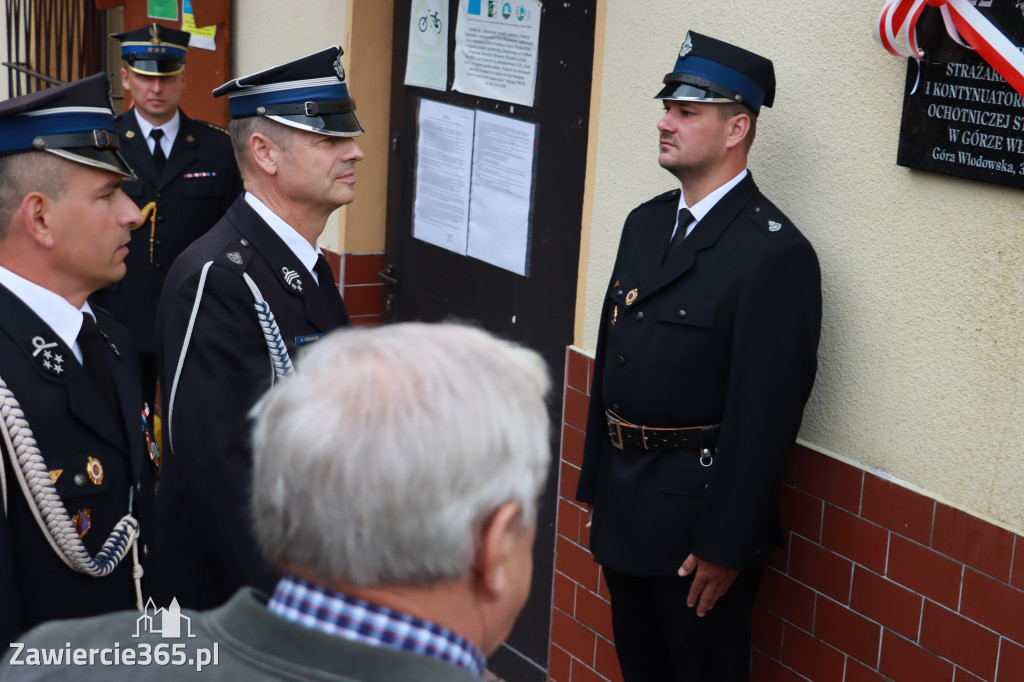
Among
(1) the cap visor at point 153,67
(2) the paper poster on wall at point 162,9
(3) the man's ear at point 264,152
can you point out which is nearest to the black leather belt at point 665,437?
(3) the man's ear at point 264,152

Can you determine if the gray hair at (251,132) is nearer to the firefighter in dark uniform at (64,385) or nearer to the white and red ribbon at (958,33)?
the firefighter in dark uniform at (64,385)

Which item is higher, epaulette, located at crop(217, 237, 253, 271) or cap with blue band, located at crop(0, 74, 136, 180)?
cap with blue band, located at crop(0, 74, 136, 180)

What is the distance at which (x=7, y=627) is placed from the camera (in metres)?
2.02

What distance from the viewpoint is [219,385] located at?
8.09ft

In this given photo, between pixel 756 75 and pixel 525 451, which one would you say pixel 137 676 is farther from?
pixel 756 75

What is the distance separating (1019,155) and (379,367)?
1.63 meters

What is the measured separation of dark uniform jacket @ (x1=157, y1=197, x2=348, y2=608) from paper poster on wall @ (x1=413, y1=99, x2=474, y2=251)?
151cm

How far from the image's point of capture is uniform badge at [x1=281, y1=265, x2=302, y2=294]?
270 centimetres

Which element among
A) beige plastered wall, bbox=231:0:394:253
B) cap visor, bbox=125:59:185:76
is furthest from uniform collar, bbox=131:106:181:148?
beige plastered wall, bbox=231:0:394:253

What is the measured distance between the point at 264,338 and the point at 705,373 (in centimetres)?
104

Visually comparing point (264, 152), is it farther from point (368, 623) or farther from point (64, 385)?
point (368, 623)

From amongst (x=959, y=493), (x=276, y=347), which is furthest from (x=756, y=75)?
(x=276, y=347)

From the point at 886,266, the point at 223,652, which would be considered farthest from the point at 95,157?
the point at 886,266

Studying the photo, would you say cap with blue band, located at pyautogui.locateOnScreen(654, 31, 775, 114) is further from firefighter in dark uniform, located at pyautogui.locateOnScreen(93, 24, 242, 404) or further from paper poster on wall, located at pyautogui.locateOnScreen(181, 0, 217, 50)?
paper poster on wall, located at pyautogui.locateOnScreen(181, 0, 217, 50)
